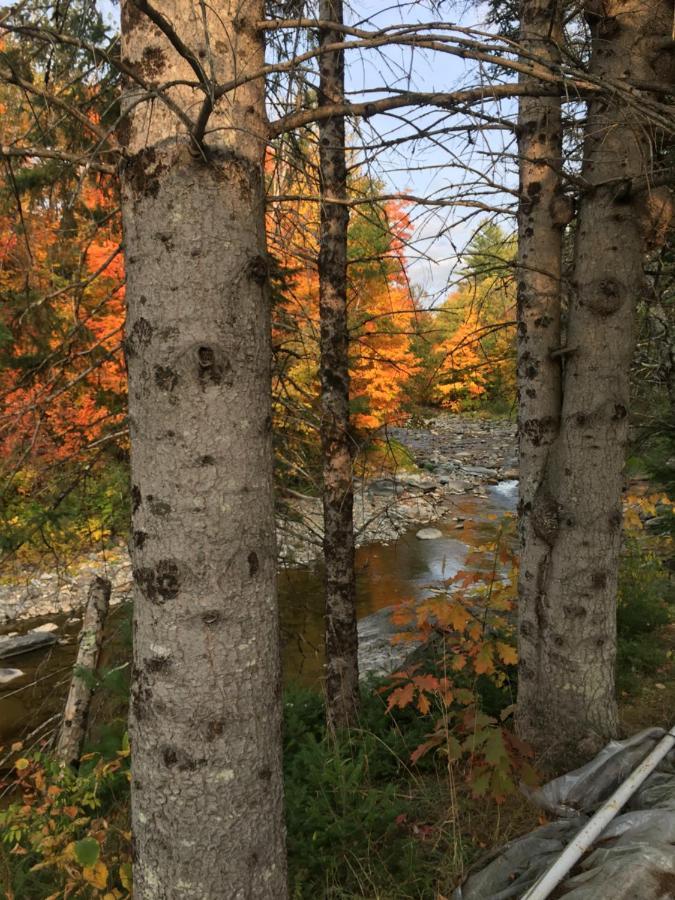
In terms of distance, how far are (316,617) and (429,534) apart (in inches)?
206

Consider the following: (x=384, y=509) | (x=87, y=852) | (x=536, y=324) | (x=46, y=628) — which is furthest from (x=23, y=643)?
(x=536, y=324)

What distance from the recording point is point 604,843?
220cm

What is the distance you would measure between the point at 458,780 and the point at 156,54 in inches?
144

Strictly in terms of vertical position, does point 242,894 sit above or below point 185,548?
below

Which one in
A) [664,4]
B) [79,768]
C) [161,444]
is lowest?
[79,768]

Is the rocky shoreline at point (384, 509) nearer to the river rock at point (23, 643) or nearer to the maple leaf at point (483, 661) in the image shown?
the river rock at point (23, 643)

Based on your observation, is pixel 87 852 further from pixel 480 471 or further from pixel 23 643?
pixel 480 471

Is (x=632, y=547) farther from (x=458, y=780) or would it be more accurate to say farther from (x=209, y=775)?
(x=209, y=775)

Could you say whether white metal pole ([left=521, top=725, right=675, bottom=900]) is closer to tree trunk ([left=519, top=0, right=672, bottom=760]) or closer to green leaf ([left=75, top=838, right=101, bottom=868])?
tree trunk ([left=519, top=0, right=672, bottom=760])

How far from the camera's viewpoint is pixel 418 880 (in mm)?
2623

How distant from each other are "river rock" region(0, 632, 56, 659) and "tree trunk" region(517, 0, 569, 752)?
7.79m

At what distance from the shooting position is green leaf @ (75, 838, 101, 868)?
257 cm

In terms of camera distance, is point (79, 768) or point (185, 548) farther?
point (79, 768)

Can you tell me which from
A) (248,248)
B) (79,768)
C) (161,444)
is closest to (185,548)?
(161,444)
